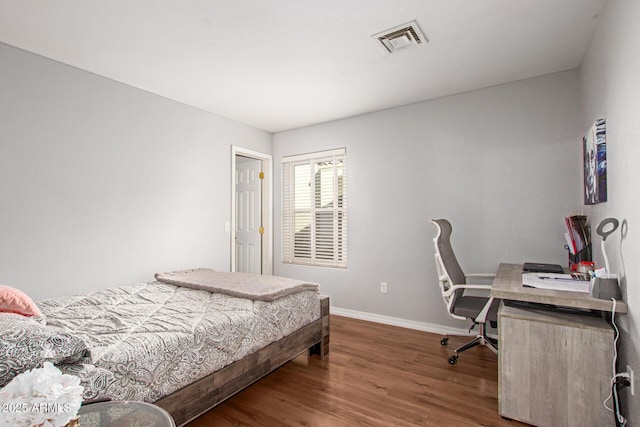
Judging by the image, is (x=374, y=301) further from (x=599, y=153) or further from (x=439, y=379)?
(x=599, y=153)

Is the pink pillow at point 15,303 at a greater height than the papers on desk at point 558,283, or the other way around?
the papers on desk at point 558,283

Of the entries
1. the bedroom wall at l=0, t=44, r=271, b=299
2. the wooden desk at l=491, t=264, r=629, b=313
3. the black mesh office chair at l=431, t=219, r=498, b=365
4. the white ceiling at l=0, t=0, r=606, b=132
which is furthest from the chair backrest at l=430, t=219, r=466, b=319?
the bedroom wall at l=0, t=44, r=271, b=299

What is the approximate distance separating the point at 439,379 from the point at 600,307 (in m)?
1.24

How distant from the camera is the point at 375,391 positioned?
2266 millimetres

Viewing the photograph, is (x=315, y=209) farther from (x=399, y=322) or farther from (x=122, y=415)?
(x=122, y=415)

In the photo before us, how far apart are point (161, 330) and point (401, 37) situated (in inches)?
96.5

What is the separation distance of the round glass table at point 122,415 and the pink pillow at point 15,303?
41.7 inches

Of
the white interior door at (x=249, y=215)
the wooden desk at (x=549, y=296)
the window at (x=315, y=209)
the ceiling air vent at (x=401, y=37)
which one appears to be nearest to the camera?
the wooden desk at (x=549, y=296)

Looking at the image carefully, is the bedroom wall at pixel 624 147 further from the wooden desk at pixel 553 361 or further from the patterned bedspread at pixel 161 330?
the patterned bedspread at pixel 161 330

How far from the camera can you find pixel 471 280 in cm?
323

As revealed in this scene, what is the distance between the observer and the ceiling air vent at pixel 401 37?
7.17ft

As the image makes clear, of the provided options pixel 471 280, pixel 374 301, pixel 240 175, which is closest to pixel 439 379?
pixel 471 280

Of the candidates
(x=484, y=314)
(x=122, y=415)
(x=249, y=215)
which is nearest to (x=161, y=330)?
(x=122, y=415)

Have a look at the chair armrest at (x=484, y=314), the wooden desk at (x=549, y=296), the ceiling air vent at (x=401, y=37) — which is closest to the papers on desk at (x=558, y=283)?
the wooden desk at (x=549, y=296)
